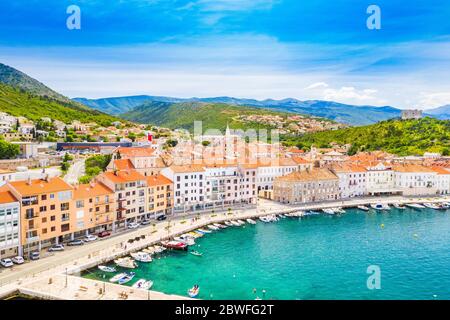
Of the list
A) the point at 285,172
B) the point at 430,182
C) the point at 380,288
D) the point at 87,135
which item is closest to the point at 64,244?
the point at 380,288

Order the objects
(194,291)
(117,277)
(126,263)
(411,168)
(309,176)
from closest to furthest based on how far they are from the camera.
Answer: (194,291) < (117,277) < (126,263) < (309,176) < (411,168)

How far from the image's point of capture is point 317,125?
487 ft

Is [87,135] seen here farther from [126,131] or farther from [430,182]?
[430,182]

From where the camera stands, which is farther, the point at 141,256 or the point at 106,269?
the point at 141,256

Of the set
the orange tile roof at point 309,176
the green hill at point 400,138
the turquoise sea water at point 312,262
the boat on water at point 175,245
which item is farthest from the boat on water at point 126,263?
the green hill at point 400,138

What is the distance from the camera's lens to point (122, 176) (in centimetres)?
3328

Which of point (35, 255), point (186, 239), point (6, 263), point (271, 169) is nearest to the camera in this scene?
point (6, 263)

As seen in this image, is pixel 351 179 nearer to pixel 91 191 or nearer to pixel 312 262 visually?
pixel 312 262

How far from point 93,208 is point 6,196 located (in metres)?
6.30

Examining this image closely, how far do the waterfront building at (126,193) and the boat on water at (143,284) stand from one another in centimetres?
968

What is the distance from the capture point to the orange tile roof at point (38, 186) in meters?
24.7

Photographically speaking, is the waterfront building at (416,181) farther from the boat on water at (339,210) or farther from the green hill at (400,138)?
the green hill at (400,138)

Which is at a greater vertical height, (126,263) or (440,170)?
(440,170)

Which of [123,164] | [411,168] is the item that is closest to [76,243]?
[123,164]
